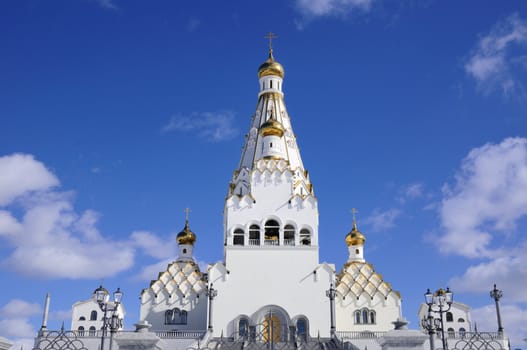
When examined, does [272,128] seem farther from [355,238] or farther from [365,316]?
[365,316]

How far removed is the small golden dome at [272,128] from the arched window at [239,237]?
600 cm

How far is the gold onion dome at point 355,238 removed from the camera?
33.2 meters

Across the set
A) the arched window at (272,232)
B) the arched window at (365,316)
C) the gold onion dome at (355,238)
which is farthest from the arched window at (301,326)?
the gold onion dome at (355,238)

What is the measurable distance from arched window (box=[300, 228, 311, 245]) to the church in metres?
0.05

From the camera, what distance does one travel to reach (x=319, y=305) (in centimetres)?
2695

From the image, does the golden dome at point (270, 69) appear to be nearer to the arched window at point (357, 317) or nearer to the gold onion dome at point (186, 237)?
the gold onion dome at point (186, 237)

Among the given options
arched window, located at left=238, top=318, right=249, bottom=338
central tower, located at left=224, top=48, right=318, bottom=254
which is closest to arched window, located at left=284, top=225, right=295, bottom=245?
central tower, located at left=224, top=48, right=318, bottom=254

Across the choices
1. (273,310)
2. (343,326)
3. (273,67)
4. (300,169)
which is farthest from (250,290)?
(273,67)

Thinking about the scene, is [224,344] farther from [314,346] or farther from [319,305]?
[319,305]

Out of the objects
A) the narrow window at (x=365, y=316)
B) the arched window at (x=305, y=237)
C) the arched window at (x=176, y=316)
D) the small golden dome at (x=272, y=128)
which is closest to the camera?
the narrow window at (x=365, y=316)

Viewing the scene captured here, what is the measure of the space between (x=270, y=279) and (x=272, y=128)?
867 centimetres

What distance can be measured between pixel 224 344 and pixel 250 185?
10.3 meters

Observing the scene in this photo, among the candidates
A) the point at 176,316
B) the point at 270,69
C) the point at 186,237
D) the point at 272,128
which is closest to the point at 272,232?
the point at 272,128

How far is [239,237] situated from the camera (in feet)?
97.3
